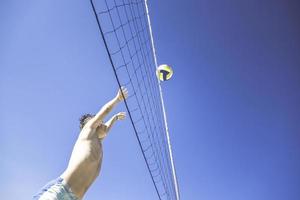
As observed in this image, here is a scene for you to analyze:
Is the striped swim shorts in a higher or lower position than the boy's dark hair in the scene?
lower

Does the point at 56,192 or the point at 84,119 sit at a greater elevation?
the point at 84,119

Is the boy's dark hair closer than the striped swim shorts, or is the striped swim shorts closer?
the striped swim shorts

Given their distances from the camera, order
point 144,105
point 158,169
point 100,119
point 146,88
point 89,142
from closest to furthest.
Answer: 1. point 89,142
2. point 100,119
3. point 144,105
4. point 146,88
5. point 158,169

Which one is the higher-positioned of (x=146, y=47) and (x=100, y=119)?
(x=146, y=47)

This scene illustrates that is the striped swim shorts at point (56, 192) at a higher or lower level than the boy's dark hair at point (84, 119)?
lower

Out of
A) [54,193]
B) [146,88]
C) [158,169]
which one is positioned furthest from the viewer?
[158,169]

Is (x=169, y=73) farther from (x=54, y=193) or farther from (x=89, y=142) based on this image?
(x=54, y=193)

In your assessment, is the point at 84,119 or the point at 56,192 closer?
the point at 56,192

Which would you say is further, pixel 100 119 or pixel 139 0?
pixel 139 0

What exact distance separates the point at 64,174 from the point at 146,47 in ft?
13.1

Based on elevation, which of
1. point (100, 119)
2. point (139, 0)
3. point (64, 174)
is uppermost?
point (139, 0)

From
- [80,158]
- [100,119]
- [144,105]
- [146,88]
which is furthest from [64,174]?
[146,88]

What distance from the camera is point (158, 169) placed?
760 centimetres

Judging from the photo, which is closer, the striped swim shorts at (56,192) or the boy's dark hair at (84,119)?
the striped swim shorts at (56,192)
